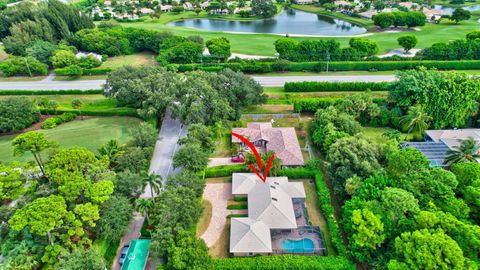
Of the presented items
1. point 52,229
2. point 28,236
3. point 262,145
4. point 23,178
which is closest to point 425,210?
point 262,145

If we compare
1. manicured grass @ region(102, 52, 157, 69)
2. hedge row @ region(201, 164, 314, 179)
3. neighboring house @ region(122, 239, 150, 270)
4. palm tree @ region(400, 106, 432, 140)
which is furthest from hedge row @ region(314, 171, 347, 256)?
manicured grass @ region(102, 52, 157, 69)

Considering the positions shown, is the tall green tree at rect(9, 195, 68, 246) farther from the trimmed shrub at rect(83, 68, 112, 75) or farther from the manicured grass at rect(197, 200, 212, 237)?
the trimmed shrub at rect(83, 68, 112, 75)

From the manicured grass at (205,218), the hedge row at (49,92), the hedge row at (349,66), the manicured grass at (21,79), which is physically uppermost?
the hedge row at (349,66)

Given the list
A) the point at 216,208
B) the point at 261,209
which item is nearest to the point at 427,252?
the point at 261,209

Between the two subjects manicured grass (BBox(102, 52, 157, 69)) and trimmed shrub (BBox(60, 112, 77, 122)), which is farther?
manicured grass (BBox(102, 52, 157, 69))

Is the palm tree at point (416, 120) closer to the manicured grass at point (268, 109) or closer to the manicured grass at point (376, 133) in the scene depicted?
the manicured grass at point (376, 133)

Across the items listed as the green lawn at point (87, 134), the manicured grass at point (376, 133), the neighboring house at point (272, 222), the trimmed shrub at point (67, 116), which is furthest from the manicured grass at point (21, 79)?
the manicured grass at point (376, 133)
